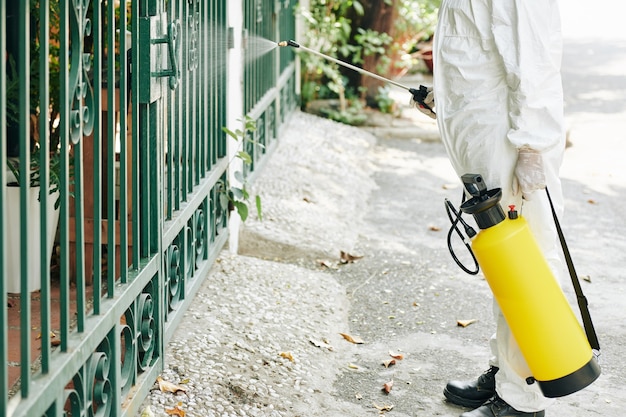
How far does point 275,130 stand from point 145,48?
524 centimetres

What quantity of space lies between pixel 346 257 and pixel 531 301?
118 inches

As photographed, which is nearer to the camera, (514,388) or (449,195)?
(514,388)

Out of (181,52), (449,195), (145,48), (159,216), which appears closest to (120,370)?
(159,216)

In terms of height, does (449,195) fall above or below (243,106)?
below

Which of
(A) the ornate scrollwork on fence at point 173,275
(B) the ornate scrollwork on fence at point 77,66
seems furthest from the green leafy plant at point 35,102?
(B) the ornate scrollwork on fence at point 77,66

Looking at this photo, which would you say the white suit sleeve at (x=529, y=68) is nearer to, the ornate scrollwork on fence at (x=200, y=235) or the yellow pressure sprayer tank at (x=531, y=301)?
the yellow pressure sprayer tank at (x=531, y=301)

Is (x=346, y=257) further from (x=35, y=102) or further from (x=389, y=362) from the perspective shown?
(x=35, y=102)

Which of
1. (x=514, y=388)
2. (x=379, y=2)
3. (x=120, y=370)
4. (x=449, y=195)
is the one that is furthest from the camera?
(x=379, y=2)

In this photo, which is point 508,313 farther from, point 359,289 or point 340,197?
point 340,197

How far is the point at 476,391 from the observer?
13.8 ft

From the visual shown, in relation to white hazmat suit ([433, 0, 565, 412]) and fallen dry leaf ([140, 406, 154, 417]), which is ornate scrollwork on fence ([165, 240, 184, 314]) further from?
white hazmat suit ([433, 0, 565, 412])

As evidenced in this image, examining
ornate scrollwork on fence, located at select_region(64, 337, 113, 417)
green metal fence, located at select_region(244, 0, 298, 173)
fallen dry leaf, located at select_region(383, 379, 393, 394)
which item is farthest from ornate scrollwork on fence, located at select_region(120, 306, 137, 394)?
green metal fence, located at select_region(244, 0, 298, 173)

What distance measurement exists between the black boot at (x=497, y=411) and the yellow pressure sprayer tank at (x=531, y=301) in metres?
0.36

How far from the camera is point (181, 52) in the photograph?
170 inches
